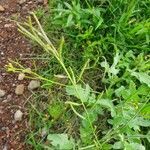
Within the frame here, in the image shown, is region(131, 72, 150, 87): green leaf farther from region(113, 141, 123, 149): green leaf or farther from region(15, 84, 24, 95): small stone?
region(15, 84, 24, 95): small stone

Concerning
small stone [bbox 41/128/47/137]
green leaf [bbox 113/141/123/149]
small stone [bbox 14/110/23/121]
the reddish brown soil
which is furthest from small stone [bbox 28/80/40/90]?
green leaf [bbox 113/141/123/149]

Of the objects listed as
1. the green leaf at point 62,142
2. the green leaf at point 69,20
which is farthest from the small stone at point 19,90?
the green leaf at point 62,142

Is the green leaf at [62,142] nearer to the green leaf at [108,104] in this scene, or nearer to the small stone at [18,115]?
the green leaf at [108,104]

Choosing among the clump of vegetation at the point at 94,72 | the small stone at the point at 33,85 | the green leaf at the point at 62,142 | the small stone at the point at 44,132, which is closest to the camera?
the green leaf at the point at 62,142

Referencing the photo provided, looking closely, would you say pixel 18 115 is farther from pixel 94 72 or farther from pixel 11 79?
pixel 94 72

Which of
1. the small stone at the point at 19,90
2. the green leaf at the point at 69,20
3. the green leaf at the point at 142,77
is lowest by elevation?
the small stone at the point at 19,90

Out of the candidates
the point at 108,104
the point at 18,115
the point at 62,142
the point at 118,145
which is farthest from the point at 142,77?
the point at 18,115

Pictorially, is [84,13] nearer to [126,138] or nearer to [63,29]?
[63,29]
